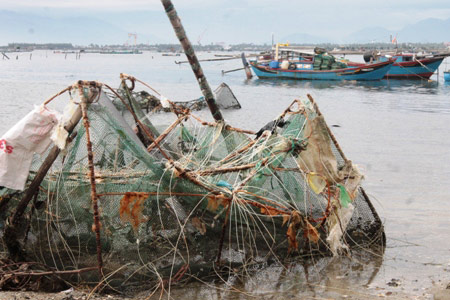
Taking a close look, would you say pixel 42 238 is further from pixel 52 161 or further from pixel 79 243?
pixel 52 161

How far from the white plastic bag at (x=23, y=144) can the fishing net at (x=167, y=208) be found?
221 millimetres

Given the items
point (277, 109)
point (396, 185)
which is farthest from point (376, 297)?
point (277, 109)

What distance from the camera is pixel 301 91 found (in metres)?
37.8

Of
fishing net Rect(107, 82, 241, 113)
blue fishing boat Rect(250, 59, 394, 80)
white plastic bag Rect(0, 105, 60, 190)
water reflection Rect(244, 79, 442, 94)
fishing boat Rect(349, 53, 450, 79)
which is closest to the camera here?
white plastic bag Rect(0, 105, 60, 190)

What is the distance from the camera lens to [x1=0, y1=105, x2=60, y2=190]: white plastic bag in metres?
4.70

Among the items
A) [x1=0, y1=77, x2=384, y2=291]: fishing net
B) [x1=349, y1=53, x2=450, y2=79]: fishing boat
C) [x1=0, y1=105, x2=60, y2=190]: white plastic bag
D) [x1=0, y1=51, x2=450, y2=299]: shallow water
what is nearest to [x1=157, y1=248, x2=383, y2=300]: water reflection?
[x1=0, y1=51, x2=450, y2=299]: shallow water

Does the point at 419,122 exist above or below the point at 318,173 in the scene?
below

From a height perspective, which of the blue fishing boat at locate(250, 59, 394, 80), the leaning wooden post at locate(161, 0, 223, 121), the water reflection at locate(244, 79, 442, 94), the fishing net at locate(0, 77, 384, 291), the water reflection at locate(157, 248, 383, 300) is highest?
the leaning wooden post at locate(161, 0, 223, 121)

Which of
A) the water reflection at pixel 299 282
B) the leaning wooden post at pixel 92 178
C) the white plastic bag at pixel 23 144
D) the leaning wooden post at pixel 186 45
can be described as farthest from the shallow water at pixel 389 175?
the leaning wooden post at pixel 186 45

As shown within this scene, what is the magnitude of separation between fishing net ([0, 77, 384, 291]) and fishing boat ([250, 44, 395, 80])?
119ft

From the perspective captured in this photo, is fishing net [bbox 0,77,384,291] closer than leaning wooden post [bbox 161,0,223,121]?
Yes

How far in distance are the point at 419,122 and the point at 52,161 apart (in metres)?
18.5

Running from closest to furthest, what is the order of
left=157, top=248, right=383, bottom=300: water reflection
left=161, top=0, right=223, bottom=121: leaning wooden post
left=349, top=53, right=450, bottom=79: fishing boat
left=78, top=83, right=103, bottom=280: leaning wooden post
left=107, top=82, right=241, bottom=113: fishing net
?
1. left=78, top=83, right=103, bottom=280: leaning wooden post
2. left=157, top=248, right=383, bottom=300: water reflection
3. left=161, top=0, right=223, bottom=121: leaning wooden post
4. left=107, top=82, right=241, bottom=113: fishing net
5. left=349, top=53, right=450, bottom=79: fishing boat

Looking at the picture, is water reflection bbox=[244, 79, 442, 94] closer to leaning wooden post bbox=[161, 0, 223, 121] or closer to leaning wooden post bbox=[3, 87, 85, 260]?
leaning wooden post bbox=[161, 0, 223, 121]
